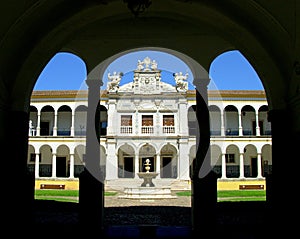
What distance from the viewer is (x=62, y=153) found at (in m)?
33.2

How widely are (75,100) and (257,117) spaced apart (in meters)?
15.1

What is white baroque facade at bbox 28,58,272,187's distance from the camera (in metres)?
31.3

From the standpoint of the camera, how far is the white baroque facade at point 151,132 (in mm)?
31281

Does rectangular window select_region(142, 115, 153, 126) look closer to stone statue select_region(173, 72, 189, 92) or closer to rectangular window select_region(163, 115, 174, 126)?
rectangular window select_region(163, 115, 174, 126)

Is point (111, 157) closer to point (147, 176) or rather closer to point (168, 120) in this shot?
point (168, 120)

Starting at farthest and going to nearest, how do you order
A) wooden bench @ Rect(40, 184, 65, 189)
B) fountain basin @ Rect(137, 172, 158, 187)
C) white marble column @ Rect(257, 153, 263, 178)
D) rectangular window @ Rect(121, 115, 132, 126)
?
rectangular window @ Rect(121, 115, 132, 126)
white marble column @ Rect(257, 153, 263, 178)
wooden bench @ Rect(40, 184, 65, 189)
fountain basin @ Rect(137, 172, 158, 187)

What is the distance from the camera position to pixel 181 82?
31875 mm

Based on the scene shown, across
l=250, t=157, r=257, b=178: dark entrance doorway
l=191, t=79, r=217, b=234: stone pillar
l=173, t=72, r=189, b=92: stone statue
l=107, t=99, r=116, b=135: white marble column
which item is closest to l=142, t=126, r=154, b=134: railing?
l=107, t=99, r=116, b=135: white marble column

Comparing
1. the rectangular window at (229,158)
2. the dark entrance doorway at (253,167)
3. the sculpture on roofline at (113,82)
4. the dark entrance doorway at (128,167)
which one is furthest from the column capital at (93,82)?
the dark entrance doorway at (253,167)
